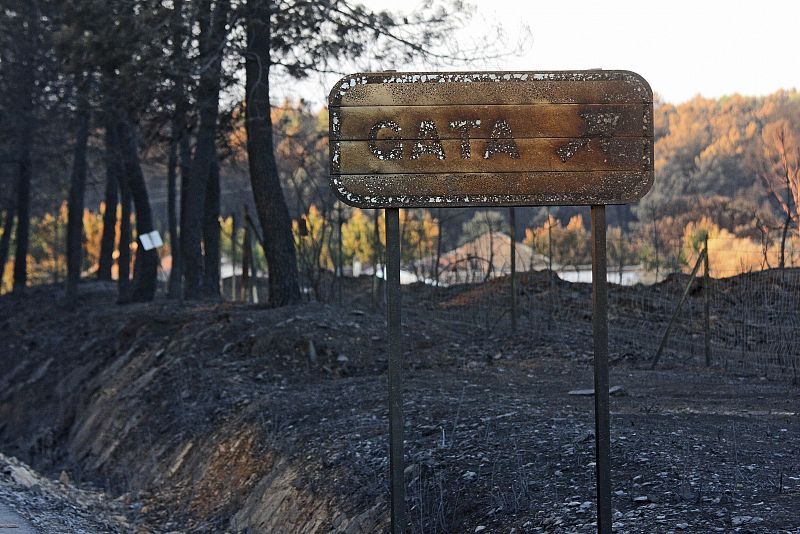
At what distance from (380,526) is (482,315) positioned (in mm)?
11207

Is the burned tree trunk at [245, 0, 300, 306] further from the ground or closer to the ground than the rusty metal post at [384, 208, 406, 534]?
further from the ground

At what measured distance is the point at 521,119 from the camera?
5566 mm

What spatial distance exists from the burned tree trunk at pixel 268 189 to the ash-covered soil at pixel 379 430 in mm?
692

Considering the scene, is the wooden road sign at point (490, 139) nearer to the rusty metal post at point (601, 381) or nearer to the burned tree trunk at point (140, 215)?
the rusty metal post at point (601, 381)

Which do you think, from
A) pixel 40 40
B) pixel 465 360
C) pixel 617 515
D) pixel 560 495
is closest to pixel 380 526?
pixel 560 495

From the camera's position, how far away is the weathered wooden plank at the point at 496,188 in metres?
5.54

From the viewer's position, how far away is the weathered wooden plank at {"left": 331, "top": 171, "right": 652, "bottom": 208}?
5.54 m

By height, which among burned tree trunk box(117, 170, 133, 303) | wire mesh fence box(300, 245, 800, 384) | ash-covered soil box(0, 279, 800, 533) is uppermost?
burned tree trunk box(117, 170, 133, 303)

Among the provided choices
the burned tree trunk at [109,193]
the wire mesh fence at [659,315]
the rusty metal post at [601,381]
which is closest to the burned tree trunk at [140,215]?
the burned tree trunk at [109,193]

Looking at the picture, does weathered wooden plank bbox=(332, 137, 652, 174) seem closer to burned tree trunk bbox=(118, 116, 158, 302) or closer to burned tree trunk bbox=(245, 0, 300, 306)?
→ burned tree trunk bbox=(245, 0, 300, 306)

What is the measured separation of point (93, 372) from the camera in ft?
65.2

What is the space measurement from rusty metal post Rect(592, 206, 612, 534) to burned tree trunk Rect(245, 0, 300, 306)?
1217cm

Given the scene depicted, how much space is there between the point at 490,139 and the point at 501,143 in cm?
6

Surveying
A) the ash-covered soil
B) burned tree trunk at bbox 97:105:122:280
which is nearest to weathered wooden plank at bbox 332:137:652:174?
the ash-covered soil
